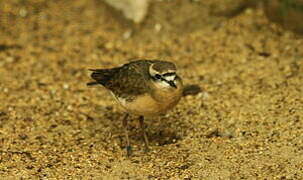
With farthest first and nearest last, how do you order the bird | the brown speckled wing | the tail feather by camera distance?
1. the tail feather
2. the brown speckled wing
3. the bird

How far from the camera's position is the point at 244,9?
9.15 metres

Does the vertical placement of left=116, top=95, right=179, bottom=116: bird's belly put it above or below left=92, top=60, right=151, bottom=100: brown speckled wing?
below

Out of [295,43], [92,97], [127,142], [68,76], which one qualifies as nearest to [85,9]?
[68,76]

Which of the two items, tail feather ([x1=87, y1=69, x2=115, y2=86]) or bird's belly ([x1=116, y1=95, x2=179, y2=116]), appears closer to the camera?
bird's belly ([x1=116, y1=95, x2=179, y2=116])

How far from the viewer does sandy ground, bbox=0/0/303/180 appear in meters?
5.70

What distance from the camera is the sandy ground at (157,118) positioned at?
5.70m

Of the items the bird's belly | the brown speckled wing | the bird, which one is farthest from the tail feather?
the bird's belly

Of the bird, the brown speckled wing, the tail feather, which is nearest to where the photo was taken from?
the bird

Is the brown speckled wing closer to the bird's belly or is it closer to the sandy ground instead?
the bird's belly

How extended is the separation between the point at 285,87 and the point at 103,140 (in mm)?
2350

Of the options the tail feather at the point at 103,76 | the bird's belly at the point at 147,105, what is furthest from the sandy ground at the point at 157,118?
the tail feather at the point at 103,76

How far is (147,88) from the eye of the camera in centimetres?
570

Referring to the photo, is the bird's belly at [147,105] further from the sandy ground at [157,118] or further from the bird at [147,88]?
the sandy ground at [157,118]

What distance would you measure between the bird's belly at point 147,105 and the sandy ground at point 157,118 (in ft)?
1.65
